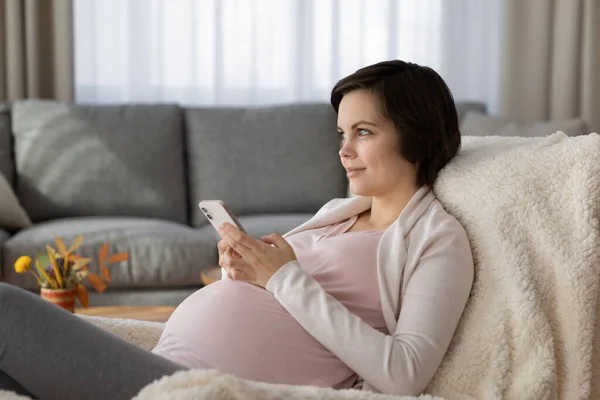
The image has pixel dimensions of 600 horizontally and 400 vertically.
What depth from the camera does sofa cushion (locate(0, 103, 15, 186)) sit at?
383cm

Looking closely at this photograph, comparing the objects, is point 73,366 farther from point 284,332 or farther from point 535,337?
point 535,337

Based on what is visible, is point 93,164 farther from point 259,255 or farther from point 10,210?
point 259,255

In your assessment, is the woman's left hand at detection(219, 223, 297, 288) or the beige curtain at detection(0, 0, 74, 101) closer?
the woman's left hand at detection(219, 223, 297, 288)

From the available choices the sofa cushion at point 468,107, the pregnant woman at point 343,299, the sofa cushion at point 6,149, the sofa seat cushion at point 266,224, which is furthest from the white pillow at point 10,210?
the pregnant woman at point 343,299

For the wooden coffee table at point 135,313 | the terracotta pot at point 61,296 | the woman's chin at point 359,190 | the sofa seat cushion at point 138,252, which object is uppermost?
the woman's chin at point 359,190

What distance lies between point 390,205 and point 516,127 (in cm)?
237

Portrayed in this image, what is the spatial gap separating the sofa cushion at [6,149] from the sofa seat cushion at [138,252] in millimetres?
494

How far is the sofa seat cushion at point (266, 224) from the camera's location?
349 centimetres

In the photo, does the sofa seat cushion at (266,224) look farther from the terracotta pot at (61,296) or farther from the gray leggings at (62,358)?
the gray leggings at (62,358)

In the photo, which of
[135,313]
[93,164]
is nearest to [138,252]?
[93,164]

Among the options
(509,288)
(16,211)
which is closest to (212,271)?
(16,211)

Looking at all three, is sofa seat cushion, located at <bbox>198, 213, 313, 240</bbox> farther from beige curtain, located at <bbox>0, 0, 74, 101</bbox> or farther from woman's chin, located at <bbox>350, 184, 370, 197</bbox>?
woman's chin, located at <bbox>350, 184, 370, 197</bbox>

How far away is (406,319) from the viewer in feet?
4.61

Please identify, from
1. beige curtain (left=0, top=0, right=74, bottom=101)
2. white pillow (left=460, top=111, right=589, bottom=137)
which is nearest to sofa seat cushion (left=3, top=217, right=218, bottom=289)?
beige curtain (left=0, top=0, right=74, bottom=101)
